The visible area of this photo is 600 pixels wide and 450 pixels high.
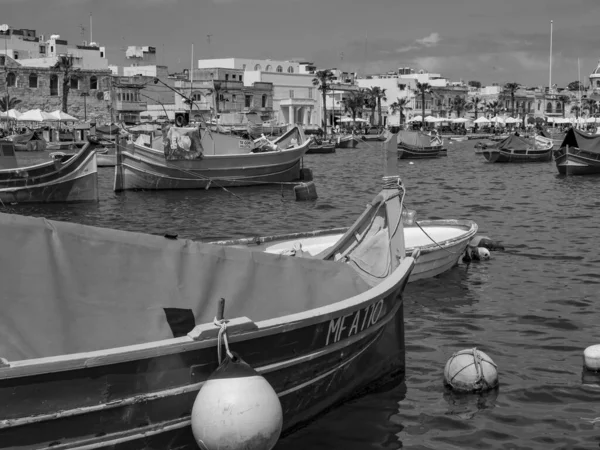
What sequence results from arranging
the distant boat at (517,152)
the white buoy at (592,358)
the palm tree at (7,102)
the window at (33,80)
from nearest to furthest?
the white buoy at (592,358) < the distant boat at (517,152) < the palm tree at (7,102) < the window at (33,80)

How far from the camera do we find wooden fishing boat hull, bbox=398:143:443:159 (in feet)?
208

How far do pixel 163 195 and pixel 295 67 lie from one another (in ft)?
322

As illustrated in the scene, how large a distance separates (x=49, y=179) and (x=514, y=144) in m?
38.5

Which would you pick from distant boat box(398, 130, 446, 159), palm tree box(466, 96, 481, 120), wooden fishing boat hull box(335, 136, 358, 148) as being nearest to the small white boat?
distant boat box(398, 130, 446, 159)

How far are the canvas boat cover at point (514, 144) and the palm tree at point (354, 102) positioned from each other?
6671cm

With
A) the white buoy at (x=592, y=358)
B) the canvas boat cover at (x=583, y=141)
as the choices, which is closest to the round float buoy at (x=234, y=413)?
the white buoy at (x=592, y=358)

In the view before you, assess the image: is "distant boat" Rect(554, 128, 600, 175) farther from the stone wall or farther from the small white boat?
the stone wall

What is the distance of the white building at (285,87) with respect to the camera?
113 metres

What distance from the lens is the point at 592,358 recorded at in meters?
9.99

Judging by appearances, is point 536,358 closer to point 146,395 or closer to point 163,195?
point 146,395

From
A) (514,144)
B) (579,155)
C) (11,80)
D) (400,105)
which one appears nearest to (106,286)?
(579,155)

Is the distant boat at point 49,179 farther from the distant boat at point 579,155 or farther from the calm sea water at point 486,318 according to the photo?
the distant boat at point 579,155

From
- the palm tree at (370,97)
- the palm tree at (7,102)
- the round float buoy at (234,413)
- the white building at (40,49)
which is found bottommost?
the round float buoy at (234,413)

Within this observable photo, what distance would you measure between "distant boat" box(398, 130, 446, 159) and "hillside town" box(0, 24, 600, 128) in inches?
585
